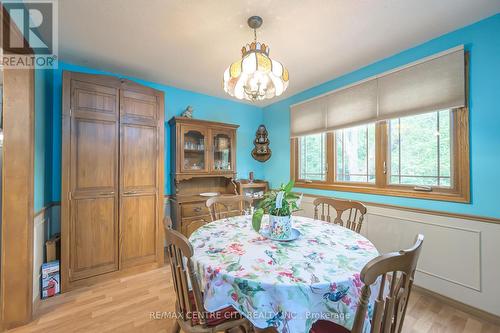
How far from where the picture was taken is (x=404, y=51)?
84.3 inches

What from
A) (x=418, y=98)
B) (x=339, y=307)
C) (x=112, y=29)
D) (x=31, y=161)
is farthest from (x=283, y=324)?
(x=112, y=29)

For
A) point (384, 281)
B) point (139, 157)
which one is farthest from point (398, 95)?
point (139, 157)

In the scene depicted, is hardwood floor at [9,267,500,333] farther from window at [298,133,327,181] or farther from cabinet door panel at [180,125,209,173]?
window at [298,133,327,181]

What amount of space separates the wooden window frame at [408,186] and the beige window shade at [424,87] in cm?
13

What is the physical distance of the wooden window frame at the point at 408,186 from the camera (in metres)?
1.79

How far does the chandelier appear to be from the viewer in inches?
57.3

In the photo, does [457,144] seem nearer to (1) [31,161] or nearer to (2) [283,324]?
(2) [283,324]

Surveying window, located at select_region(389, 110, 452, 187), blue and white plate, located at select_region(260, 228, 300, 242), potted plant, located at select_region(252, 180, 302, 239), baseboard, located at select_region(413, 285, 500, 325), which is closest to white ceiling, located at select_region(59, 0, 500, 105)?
window, located at select_region(389, 110, 452, 187)

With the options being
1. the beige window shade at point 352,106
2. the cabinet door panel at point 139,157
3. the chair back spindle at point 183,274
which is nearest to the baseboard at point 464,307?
the beige window shade at point 352,106

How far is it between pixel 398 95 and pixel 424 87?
0.22 metres

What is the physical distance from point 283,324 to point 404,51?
2.68 metres

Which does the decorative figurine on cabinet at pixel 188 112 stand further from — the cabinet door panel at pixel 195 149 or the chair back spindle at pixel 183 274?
the chair back spindle at pixel 183 274

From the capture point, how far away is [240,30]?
1807mm

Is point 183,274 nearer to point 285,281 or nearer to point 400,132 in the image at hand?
point 285,281
